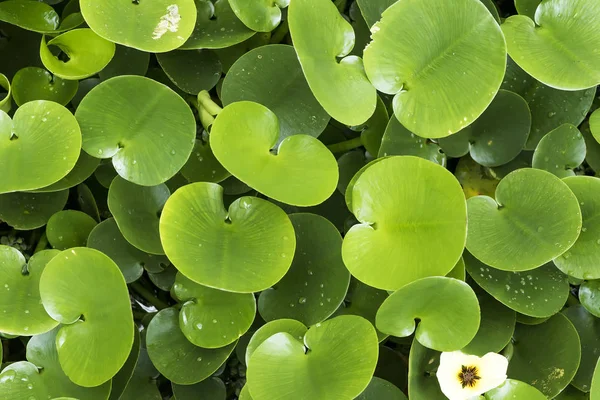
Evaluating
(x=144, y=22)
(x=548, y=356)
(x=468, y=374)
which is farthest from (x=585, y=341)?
(x=144, y=22)

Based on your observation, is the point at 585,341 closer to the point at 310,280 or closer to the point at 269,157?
the point at 310,280

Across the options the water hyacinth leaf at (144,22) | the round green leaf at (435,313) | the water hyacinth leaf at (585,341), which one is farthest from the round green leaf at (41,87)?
the water hyacinth leaf at (585,341)

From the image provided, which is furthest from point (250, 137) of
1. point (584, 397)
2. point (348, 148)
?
point (584, 397)

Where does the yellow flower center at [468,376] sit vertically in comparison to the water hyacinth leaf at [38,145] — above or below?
below

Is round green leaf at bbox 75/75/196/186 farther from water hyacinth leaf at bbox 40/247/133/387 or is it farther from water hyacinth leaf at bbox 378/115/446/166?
water hyacinth leaf at bbox 378/115/446/166

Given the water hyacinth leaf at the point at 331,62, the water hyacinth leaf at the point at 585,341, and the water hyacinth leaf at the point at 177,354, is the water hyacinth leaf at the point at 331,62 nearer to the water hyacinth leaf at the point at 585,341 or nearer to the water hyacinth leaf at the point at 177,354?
the water hyacinth leaf at the point at 177,354

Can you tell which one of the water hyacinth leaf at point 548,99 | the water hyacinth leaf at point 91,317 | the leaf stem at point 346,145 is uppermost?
the water hyacinth leaf at point 548,99

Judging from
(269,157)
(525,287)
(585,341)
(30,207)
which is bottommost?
(585,341)
